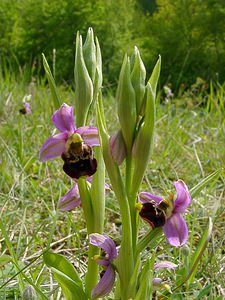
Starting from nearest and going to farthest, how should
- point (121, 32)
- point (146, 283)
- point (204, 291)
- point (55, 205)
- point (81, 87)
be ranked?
point (146, 283) < point (81, 87) < point (204, 291) < point (55, 205) < point (121, 32)

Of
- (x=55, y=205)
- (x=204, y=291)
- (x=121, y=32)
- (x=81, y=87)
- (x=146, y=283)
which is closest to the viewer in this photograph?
(x=146, y=283)

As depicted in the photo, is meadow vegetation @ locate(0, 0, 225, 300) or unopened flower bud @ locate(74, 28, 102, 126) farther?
meadow vegetation @ locate(0, 0, 225, 300)

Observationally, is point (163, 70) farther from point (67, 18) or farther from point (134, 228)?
point (134, 228)

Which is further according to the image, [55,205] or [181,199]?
[55,205]

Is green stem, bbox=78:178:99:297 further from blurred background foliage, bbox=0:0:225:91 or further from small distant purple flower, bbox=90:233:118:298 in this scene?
blurred background foliage, bbox=0:0:225:91

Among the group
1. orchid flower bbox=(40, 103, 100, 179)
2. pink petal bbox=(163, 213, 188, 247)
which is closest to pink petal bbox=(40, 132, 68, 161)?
orchid flower bbox=(40, 103, 100, 179)

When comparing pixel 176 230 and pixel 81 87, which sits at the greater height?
pixel 81 87

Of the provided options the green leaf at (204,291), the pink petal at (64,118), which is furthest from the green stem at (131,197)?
the green leaf at (204,291)

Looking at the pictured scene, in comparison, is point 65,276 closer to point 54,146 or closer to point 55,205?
point 54,146

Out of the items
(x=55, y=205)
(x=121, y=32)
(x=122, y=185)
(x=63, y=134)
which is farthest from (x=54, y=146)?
(x=121, y=32)
